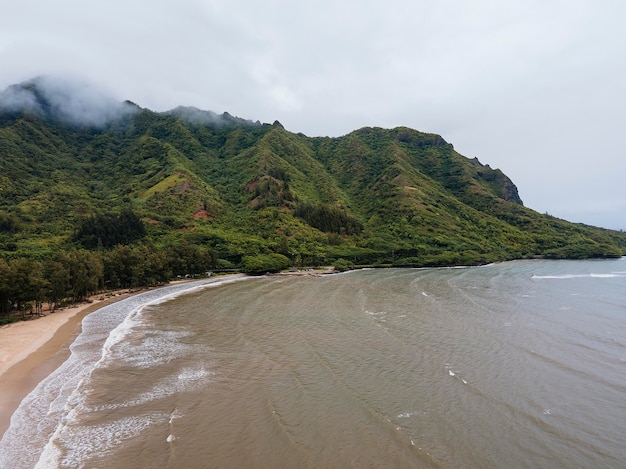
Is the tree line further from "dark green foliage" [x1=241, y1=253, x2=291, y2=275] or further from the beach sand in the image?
"dark green foliage" [x1=241, y1=253, x2=291, y2=275]

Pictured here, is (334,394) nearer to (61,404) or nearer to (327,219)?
(61,404)

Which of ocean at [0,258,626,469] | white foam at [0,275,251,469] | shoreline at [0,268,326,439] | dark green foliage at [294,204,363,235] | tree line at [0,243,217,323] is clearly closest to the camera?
white foam at [0,275,251,469]

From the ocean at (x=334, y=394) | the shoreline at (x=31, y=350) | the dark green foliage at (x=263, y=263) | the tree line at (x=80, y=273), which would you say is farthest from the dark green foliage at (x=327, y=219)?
the ocean at (x=334, y=394)

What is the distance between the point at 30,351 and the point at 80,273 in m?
31.3

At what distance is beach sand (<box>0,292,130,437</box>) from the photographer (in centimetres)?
2596

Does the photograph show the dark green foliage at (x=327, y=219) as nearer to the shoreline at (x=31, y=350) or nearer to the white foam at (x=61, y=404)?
the shoreline at (x=31, y=350)

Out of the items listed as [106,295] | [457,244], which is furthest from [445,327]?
[457,244]

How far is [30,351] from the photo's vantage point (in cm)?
3638

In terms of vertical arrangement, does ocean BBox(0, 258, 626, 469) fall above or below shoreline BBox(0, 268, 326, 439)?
above

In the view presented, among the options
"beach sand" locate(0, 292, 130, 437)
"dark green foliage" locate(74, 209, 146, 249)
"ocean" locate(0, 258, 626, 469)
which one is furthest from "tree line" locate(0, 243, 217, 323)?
"dark green foliage" locate(74, 209, 146, 249)

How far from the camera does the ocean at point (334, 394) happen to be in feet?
61.6

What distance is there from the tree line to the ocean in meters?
11.0

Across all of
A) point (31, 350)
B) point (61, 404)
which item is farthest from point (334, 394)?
point (31, 350)

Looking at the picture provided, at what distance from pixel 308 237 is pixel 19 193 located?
125 m
